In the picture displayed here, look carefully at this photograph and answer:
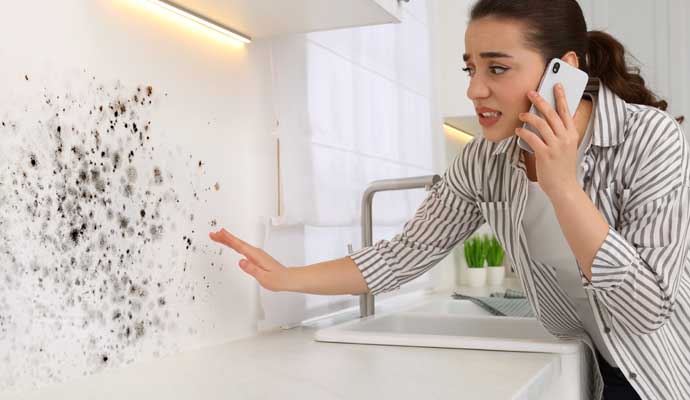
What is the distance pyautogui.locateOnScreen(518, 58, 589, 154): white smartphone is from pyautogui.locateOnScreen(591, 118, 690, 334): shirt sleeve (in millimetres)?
148

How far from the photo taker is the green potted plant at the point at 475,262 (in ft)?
9.16

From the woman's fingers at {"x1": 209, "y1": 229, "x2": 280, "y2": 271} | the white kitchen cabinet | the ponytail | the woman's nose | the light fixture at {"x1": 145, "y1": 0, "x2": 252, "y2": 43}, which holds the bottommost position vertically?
the woman's fingers at {"x1": 209, "y1": 229, "x2": 280, "y2": 271}

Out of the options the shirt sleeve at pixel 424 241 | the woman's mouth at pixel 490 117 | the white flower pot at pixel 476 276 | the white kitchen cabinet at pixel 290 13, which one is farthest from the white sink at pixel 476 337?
the white flower pot at pixel 476 276

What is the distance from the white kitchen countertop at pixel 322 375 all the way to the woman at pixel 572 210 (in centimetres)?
14

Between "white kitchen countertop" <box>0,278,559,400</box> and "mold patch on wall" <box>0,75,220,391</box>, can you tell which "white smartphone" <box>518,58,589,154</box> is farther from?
"mold patch on wall" <box>0,75,220,391</box>

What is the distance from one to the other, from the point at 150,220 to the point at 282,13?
439mm

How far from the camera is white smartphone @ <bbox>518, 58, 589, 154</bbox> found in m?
1.11

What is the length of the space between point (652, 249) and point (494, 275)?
1.83 m

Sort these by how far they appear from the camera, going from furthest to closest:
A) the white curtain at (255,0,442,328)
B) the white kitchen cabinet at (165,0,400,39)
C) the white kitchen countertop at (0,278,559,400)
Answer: the white curtain at (255,0,442,328) < the white kitchen cabinet at (165,0,400,39) < the white kitchen countertop at (0,278,559,400)

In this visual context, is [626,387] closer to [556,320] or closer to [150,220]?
[556,320]

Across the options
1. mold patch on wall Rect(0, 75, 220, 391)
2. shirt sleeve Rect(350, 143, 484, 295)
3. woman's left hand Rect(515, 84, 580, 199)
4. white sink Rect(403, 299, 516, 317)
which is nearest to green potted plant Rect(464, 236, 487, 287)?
white sink Rect(403, 299, 516, 317)

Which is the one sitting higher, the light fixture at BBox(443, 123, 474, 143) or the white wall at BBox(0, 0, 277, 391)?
the light fixture at BBox(443, 123, 474, 143)

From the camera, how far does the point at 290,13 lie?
1346 mm

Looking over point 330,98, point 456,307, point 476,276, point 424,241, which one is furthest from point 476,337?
point 476,276
